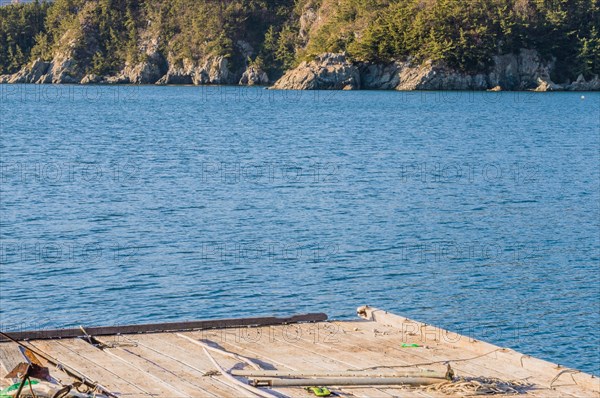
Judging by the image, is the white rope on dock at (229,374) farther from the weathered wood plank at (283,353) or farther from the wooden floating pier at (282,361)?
the weathered wood plank at (283,353)

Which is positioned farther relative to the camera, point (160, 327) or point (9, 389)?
point (160, 327)

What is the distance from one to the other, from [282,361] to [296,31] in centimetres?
15406

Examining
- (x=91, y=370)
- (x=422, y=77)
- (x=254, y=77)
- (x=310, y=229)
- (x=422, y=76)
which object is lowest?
(x=310, y=229)

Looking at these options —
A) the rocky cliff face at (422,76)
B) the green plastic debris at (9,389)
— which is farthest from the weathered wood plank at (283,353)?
the rocky cliff face at (422,76)

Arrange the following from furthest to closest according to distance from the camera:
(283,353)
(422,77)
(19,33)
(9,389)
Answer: (19,33), (422,77), (283,353), (9,389)

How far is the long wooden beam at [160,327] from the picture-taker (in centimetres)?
1474

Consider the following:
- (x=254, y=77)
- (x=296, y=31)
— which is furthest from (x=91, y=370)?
(x=296, y=31)

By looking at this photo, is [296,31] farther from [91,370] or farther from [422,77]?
[91,370]

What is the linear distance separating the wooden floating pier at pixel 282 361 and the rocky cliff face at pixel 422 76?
113004mm

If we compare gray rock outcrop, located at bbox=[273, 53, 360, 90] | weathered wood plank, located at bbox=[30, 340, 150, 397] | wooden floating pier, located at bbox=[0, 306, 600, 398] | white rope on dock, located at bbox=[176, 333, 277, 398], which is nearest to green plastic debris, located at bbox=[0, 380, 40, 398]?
wooden floating pier, located at bbox=[0, 306, 600, 398]

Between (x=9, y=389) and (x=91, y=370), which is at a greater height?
(x=9, y=389)

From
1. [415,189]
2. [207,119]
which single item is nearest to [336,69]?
[207,119]

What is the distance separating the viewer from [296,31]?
16512 centimetres

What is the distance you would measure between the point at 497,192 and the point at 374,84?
88.1 m
